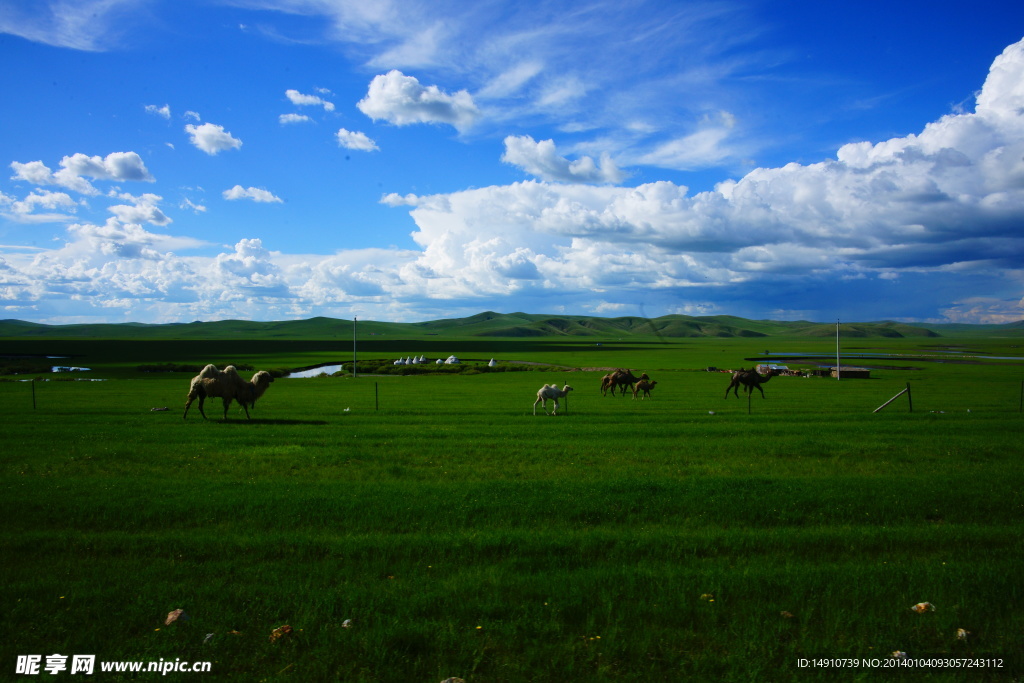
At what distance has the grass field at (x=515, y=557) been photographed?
6.09 m

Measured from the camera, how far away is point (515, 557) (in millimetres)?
8695

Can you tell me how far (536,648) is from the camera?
20.0 feet

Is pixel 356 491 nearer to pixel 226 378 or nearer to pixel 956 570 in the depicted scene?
pixel 956 570

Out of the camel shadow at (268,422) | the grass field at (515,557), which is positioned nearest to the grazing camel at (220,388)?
the camel shadow at (268,422)

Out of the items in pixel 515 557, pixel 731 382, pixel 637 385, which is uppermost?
pixel 515 557

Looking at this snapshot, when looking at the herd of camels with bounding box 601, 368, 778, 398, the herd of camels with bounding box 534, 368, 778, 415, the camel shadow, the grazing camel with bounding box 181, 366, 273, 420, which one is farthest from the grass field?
the herd of camels with bounding box 601, 368, 778, 398

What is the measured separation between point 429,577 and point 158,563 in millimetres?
3968

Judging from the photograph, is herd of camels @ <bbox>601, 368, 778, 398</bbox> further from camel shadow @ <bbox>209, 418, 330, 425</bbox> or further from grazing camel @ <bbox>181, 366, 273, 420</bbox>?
grazing camel @ <bbox>181, 366, 273, 420</bbox>

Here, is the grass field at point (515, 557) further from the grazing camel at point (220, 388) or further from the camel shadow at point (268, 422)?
the grazing camel at point (220, 388)

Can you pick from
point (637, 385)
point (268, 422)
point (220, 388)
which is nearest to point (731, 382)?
point (637, 385)

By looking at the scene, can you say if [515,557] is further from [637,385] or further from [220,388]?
[637,385]

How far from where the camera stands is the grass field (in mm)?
6094

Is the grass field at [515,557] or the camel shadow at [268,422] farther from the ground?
the grass field at [515,557]

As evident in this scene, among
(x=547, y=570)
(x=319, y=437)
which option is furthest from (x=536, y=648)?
(x=319, y=437)
